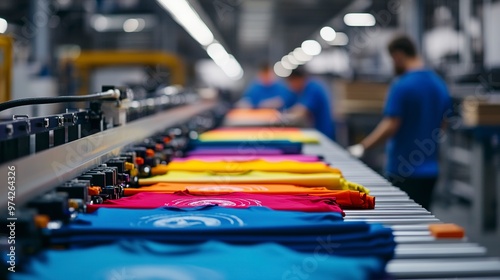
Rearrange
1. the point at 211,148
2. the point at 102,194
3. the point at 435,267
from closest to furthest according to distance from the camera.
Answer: the point at 435,267
the point at 102,194
the point at 211,148

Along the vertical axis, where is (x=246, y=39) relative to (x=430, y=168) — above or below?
above

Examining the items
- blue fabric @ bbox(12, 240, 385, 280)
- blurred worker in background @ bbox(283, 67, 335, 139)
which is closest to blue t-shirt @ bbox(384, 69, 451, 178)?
blurred worker in background @ bbox(283, 67, 335, 139)

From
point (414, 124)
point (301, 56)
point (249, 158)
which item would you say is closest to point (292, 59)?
point (301, 56)

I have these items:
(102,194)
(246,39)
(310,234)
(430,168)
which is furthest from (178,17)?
(246,39)

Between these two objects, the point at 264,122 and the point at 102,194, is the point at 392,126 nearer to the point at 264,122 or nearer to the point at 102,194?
the point at 264,122

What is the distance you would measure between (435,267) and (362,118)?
690 centimetres

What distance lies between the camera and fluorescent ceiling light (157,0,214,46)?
4281 mm

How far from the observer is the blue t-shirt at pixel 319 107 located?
653 cm

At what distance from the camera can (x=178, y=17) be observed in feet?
16.8

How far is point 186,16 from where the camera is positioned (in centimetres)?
507

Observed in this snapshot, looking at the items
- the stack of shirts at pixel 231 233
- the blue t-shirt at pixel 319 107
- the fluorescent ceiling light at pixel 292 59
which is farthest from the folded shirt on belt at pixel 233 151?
the fluorescent ceiling light at pixel 292 59

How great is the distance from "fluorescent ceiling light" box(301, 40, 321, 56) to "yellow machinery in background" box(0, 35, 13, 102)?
1580 centimetres

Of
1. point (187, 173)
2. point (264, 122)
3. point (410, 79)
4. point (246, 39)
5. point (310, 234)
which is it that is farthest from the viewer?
point (246, 39)

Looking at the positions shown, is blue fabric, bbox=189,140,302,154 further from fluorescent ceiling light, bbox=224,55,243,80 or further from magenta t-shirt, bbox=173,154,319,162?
fluorescent ceiling light, bbox=224,55,243,80
